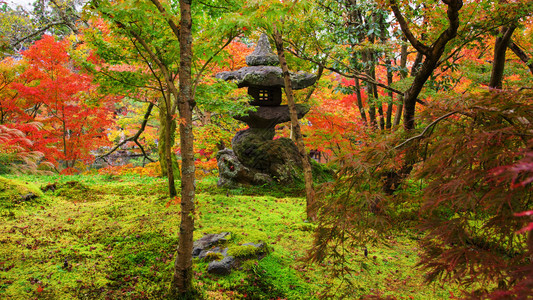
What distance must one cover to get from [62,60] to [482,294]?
40.9 ft

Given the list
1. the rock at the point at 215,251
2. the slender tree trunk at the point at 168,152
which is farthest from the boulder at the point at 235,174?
the rock at the point at 215,251

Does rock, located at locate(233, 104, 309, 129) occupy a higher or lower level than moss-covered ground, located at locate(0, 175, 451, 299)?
higher

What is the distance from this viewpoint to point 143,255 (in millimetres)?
3678

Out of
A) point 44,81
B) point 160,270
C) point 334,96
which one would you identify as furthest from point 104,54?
point 334,96

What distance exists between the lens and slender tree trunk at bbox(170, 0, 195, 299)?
104 inches

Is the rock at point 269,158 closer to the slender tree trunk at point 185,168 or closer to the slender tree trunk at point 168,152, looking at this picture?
the slender tree trunk at point 168,152

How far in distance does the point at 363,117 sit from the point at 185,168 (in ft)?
28.0

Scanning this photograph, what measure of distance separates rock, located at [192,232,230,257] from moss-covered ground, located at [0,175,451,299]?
15 centimetres

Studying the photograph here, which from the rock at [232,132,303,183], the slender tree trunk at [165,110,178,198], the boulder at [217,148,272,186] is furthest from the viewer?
the rock at [232,132,303,183]

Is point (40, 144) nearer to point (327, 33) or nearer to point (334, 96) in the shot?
point (327, 33)

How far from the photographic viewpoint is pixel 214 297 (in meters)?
2.87

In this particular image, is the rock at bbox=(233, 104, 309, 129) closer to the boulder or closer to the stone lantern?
the stone lantern

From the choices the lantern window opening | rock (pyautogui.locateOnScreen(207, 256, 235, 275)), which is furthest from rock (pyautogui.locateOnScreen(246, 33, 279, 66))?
rock (pyautogui.locateOnScreen(207, 256, 235, 275))

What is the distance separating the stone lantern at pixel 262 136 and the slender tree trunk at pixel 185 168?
223 inches
